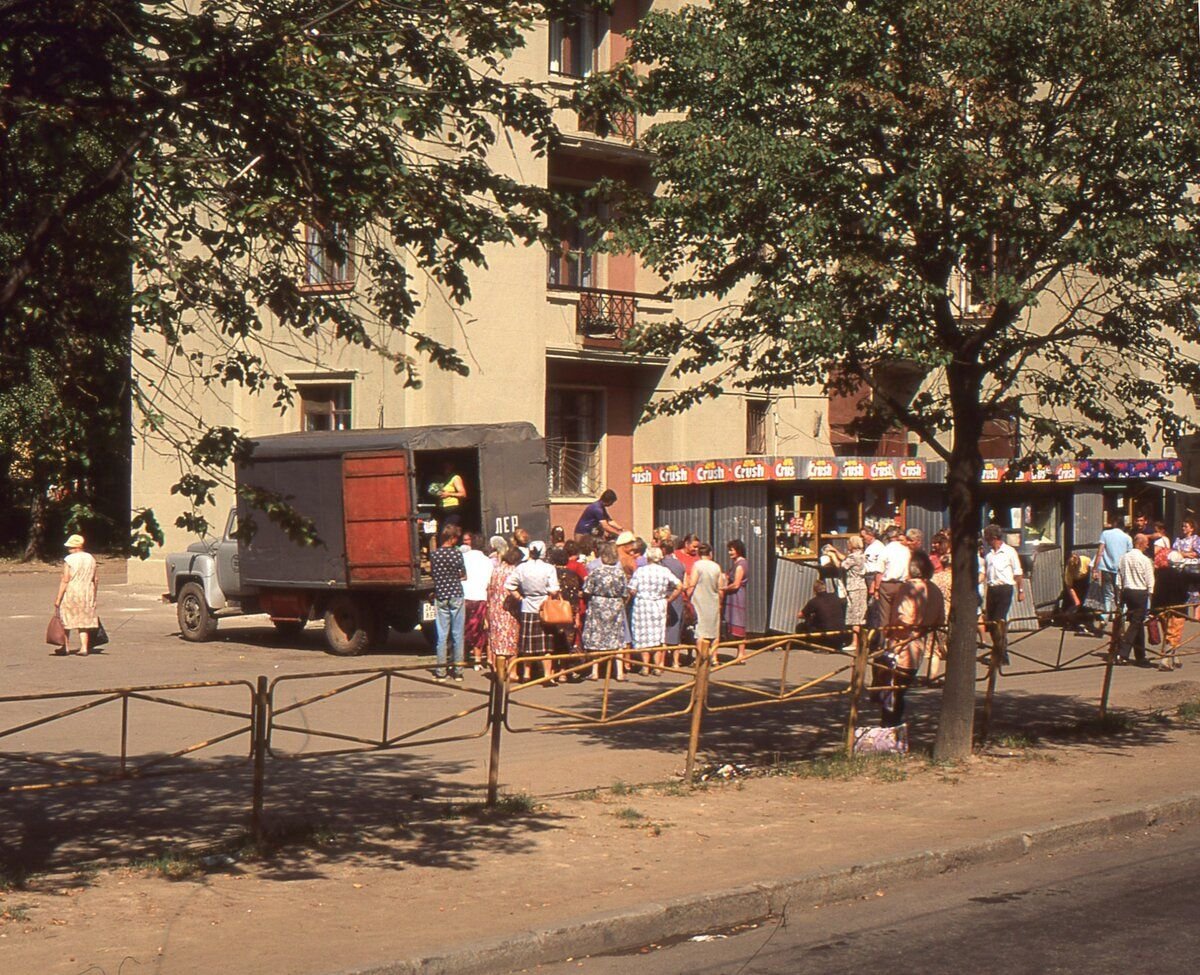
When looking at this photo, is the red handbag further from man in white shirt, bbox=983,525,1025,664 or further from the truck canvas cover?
man in white shirt, bbox=983,525,1025,664

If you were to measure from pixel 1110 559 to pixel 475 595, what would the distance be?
1039cm

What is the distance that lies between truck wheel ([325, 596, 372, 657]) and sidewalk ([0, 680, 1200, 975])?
11.4 metres

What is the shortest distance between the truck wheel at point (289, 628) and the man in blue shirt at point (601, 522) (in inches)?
182

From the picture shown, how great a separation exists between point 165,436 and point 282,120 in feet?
5.85

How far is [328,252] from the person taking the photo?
8.73 m

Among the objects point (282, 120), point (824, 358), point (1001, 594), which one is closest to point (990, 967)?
point (282, 120)

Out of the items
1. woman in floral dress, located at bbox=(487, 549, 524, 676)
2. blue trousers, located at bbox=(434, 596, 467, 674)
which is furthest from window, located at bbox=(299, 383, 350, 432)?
woman in floral dress, located at bbox=(487, 549, 524, 676)

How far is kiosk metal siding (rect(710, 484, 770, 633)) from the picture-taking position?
24031 mm

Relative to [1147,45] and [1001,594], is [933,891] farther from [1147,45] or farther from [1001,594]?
[1001,594]

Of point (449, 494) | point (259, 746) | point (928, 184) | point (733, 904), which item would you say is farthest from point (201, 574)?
point (733, 904)

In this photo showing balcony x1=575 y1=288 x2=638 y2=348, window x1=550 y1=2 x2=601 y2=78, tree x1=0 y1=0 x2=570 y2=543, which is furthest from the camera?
window x1=550 y1=2 x2=601 y2=78

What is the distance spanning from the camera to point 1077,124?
1195 cm

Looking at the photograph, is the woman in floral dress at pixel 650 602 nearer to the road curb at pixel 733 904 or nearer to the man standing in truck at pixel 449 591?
the man standing in truck at pixel 449 591

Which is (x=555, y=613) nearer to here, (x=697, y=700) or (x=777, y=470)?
(x=777, y=470)
